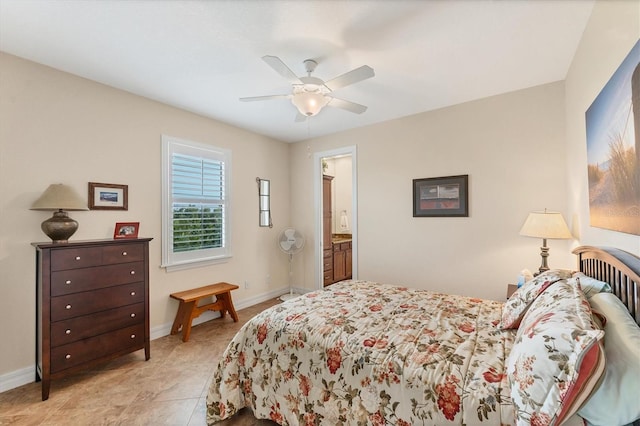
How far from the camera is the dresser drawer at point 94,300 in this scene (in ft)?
6.87

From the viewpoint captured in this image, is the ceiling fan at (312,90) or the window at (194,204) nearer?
the ceiling fan at (312,90)

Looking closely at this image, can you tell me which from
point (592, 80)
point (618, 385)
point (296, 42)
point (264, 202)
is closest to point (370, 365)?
point (618, 385)

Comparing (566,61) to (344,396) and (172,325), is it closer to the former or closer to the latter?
(344,396)

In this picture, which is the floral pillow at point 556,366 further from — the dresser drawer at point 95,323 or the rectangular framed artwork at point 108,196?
the rectangular framed artwork at point 108,196

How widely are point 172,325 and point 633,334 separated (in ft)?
12.0

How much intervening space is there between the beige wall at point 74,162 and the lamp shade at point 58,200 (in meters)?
0.17

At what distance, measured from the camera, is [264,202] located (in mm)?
4379

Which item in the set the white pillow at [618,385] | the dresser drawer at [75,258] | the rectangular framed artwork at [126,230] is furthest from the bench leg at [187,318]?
the white pillow at [618,385]

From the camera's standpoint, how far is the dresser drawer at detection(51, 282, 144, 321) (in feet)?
6.87

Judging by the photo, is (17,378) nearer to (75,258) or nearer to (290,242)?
(75,258)

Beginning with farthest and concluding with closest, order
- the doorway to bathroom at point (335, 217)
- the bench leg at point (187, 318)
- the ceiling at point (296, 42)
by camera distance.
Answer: the doorway to bathroom at point (335, 217) < the bench leg at point (187, 318) < the ceiling at point (296, 42)

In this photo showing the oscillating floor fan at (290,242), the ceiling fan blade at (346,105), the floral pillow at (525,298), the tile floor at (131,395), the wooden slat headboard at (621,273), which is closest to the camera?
the wooden slat headboard at (621,273)

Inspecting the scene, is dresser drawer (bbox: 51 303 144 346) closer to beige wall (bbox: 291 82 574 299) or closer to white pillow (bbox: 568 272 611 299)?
beige wall (bbox: 291 82 574 299)

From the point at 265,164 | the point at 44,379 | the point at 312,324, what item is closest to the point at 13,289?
the point at 44,379
